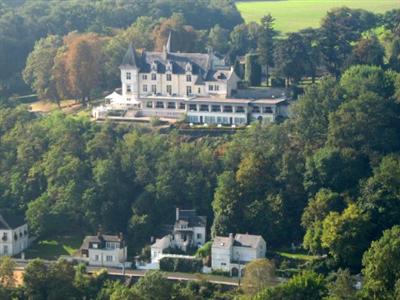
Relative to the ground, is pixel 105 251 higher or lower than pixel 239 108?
lower

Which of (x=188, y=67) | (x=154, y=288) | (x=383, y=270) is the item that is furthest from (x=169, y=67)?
(x=383, y=270)

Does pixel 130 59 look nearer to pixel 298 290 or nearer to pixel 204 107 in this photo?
pixel 204 107

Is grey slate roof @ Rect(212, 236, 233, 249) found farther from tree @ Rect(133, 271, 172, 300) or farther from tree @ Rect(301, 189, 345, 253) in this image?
tree @ Rect(133, 271, 172, 300)

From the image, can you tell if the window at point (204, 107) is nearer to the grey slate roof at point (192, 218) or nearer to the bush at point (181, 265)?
the grey slate roof at point (192, 218)

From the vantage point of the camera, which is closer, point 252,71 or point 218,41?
point 252,71

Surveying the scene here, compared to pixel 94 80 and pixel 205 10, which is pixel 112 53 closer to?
pixel 94 80
